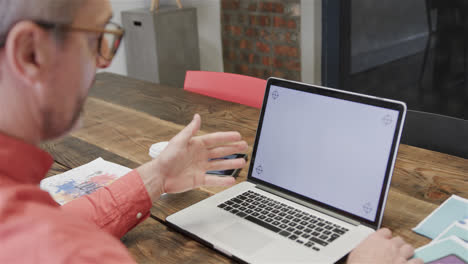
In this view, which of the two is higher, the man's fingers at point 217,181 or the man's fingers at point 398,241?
the man's fingers at point 217,181

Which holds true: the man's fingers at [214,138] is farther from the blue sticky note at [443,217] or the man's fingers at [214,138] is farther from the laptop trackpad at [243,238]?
the blue sticky note at [443,217]

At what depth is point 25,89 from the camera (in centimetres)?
62

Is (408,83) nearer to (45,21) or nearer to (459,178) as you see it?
(459,178)

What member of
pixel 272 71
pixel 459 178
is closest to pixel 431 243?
pixel 459 178

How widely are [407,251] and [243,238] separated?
32 centimetres

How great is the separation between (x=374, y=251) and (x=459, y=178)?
48cm

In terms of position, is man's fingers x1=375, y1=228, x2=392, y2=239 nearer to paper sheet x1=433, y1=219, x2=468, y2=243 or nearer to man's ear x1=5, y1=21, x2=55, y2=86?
paper sheet x1=433, y1=219, x2=468, y2=243

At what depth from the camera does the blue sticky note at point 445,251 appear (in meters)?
0.88

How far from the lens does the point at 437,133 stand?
1537 mm

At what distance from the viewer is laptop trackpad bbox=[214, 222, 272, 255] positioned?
3.17 ft

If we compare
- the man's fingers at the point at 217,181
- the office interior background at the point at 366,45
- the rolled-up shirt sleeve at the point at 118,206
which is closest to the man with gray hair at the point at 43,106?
the rolled-up shirt sleeve at the point at 118,206

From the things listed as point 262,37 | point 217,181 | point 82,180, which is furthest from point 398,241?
point 262,37

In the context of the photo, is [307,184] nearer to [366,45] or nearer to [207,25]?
[366,45]

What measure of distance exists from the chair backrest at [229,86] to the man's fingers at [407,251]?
1149 millimetres
